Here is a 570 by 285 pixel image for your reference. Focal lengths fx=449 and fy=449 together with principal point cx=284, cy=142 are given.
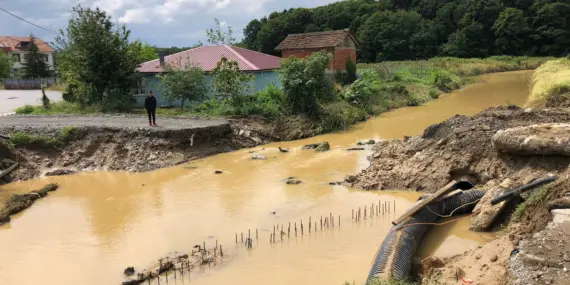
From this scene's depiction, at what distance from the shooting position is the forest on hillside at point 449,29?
226 ft

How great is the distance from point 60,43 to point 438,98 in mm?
27167

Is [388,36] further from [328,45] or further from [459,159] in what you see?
[459,159]

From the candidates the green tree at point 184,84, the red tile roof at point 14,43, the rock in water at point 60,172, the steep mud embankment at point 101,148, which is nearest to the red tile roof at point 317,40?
the green tree at point 184,84

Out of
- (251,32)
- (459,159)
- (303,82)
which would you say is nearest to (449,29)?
(251,32)

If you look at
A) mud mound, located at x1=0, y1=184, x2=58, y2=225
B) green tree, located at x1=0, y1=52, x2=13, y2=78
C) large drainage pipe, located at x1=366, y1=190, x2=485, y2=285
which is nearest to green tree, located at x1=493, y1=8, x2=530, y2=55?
large drainage pipe, located at x1=366, y1=190, x2=485, y2=285

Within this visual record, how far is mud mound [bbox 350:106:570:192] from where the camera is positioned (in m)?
12.2

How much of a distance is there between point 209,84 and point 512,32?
5959 centimetres

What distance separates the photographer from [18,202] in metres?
13.7

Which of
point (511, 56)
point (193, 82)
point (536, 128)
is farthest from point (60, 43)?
point (511, 56)

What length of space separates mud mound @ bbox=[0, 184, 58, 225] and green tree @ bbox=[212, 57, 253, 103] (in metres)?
10.8

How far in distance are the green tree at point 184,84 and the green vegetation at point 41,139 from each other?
7056 mm

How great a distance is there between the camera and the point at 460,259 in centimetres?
832

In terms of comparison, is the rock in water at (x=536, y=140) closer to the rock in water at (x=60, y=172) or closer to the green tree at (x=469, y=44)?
the rock in water at (x=60, y=172)

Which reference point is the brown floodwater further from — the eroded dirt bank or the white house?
the white house
